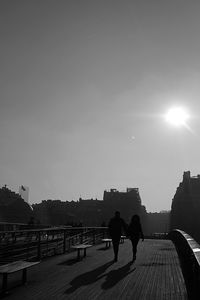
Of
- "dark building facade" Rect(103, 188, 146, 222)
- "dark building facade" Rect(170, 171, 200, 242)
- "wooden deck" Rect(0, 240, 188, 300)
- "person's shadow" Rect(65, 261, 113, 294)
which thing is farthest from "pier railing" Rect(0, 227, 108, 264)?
"dark building facade" Rect(103, 188, 146, 222)

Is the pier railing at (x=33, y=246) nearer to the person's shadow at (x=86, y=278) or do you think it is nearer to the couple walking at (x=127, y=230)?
the couple walking at (x=127, y=230)

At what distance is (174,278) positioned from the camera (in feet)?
40.5

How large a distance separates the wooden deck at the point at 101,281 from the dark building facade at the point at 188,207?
108m

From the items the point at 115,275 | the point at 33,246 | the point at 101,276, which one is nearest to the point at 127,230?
the point at 33,246

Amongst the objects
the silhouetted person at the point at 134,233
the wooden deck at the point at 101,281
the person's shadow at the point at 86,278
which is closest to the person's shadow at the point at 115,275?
the wooden deck at the point at 101,281

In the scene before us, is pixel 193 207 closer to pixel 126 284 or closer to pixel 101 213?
pixel 101 213

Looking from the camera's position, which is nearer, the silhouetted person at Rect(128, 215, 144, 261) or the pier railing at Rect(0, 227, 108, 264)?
the pier railing at Rect(0, 227, 108, 264)

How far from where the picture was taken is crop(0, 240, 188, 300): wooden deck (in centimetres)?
966

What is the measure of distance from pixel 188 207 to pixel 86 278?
417ft

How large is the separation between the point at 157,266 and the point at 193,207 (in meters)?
123

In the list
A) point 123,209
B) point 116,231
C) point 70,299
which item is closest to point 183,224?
point 123,209

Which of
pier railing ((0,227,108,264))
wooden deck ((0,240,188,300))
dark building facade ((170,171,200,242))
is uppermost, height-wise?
dark building facade ((170,171,200,242))

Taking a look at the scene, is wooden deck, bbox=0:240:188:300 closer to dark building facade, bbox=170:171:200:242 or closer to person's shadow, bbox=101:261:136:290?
person's shadow, bbox=101:261:136:290

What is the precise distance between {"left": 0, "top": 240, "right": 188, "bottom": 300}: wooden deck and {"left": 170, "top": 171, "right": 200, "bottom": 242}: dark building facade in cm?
10761
